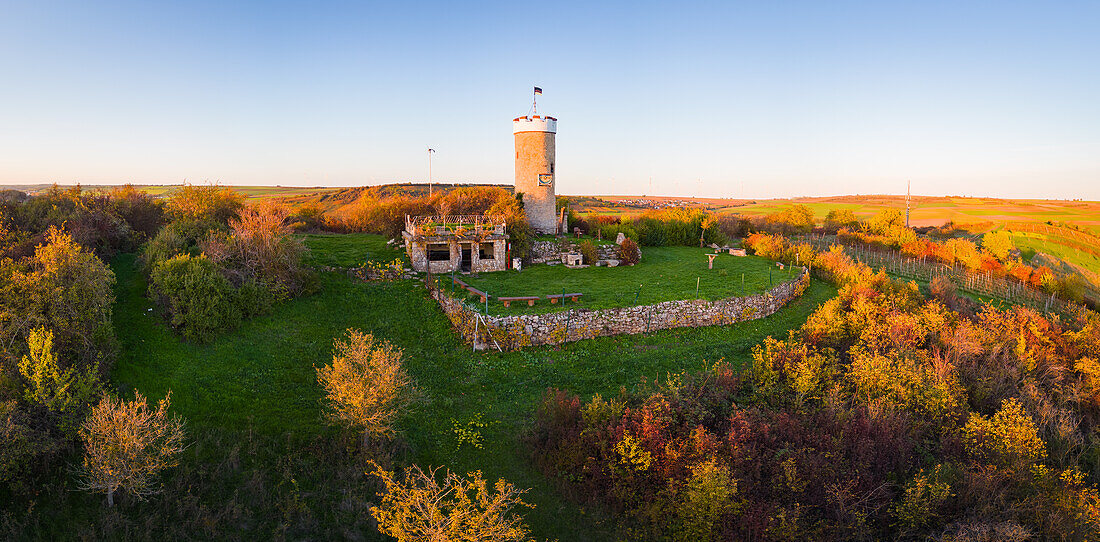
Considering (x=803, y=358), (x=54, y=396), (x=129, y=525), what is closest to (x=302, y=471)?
(x=129, y=525)

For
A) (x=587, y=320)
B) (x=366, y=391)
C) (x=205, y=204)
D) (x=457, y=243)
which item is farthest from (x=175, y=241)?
(x=587, y=320)

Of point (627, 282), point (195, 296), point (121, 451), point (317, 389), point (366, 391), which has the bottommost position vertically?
point (317, 389)

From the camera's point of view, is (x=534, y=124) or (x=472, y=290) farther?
(x=534, y=124)

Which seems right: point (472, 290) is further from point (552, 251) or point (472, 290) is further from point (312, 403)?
point (552, 251)

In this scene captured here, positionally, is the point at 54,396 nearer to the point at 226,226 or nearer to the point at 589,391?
the point at 589,391

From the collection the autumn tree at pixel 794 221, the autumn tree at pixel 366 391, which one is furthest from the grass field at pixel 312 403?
the autumn tree at pixel 794 221

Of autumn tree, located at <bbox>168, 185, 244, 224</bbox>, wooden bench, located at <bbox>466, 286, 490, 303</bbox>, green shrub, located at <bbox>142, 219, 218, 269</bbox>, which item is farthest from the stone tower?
green shrub, located at <bbox>142, 219, 218, 269</bbox>

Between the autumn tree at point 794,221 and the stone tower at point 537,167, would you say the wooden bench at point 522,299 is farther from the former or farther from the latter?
the autumn tree at point 794,221
